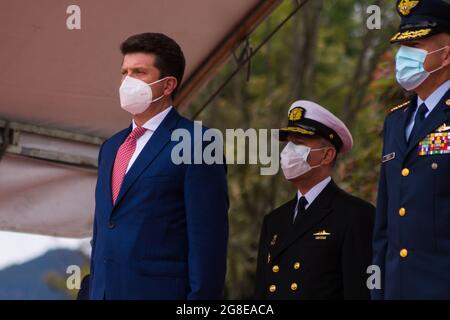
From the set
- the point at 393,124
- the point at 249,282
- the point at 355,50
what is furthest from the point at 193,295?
the point at 355,50

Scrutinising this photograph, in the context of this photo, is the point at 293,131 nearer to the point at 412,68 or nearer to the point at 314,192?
the point at 314,192

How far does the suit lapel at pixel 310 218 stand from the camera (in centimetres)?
537

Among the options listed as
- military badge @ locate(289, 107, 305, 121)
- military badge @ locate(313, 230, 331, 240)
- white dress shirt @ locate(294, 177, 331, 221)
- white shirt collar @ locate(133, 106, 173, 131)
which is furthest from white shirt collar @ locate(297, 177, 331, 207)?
white shirt collar @ locate(133, 106, 173, 131)

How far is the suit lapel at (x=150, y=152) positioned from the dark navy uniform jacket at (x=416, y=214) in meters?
0.93

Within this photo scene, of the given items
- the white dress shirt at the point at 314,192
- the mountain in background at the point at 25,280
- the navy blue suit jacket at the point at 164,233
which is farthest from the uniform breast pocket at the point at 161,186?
the mountain in background at the point at 25,280

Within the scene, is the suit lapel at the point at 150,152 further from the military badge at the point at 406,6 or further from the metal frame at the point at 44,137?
the metal frame at the point at 44,137

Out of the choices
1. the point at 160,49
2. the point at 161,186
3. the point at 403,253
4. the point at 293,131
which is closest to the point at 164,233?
the point at 161,186

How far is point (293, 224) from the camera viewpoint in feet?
17.9

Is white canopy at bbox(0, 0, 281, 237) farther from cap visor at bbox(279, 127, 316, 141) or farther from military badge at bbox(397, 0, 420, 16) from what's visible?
military badge at bbox(397, 0, 420, 16)

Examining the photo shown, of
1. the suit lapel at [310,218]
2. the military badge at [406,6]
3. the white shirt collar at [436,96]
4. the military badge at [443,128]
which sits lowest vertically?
the suit lapel at [310,218]

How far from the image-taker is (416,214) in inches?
171

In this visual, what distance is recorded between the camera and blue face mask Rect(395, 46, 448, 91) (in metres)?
4.47
